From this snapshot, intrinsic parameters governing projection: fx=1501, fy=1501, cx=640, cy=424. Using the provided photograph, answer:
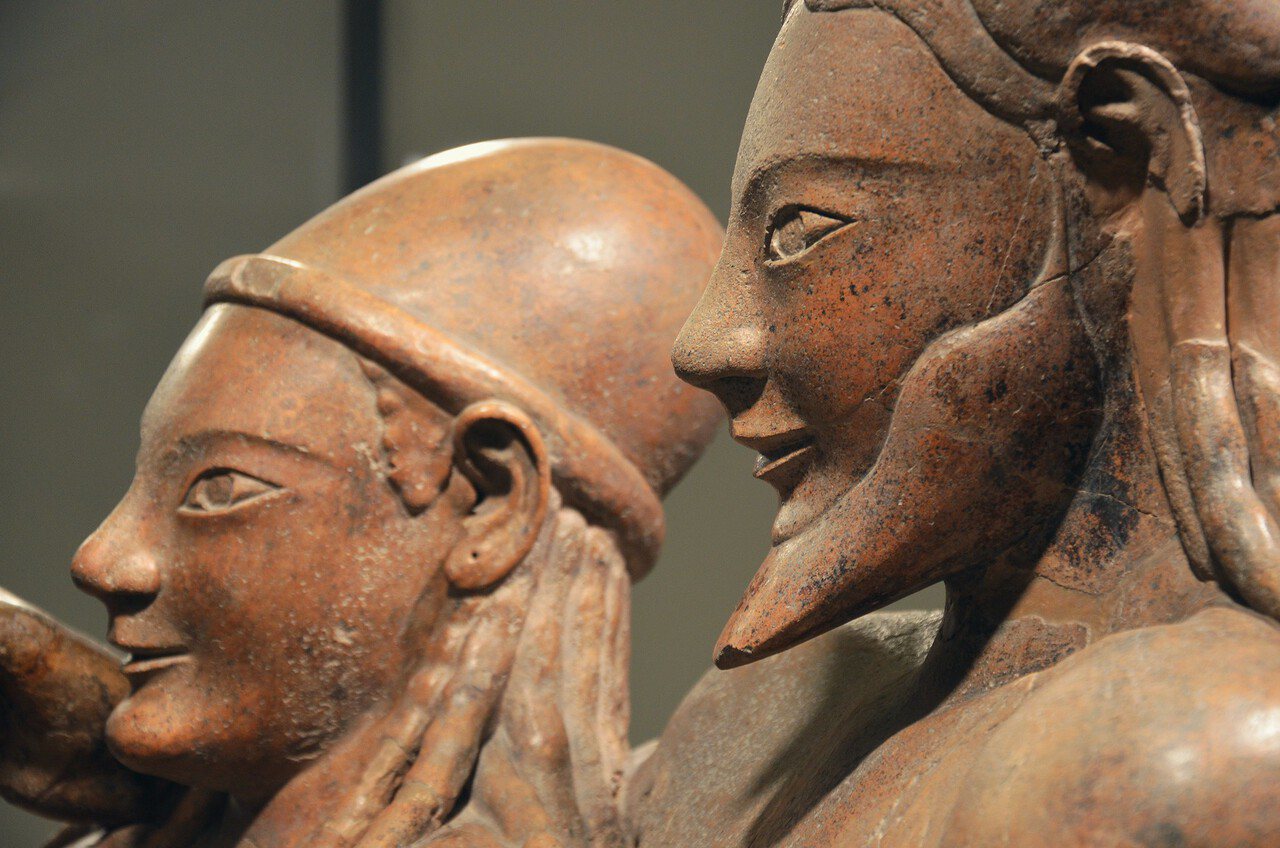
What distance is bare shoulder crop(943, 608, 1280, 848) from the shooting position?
0.95 meters

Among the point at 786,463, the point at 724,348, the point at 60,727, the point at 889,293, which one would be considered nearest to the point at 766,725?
the point at 786,463

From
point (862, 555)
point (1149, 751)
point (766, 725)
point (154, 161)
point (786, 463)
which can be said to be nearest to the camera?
point (1149, 751)

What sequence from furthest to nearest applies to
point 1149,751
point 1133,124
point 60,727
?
point 60,727, point 1133,124, point 1149,751

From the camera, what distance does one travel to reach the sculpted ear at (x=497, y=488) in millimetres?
1935

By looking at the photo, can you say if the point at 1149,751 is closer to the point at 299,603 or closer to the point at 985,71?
the point at 985,71

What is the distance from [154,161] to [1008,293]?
271 cm

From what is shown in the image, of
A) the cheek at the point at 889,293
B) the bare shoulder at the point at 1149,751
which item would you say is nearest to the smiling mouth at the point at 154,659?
the cheek at the point at 889,293

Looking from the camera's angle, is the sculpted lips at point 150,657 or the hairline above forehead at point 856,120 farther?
the sculpted lips at point 150,657

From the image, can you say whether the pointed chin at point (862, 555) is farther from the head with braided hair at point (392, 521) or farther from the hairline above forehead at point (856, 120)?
the head with braided hair at point (392, 521)

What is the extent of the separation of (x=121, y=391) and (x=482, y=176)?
1.72m

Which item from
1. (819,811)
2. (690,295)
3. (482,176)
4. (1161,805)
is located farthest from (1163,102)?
(482,176)

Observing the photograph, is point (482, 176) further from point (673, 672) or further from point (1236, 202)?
point (673, 672)

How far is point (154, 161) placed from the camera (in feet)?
11.5

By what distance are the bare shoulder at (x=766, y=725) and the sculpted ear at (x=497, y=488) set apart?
0.30m
